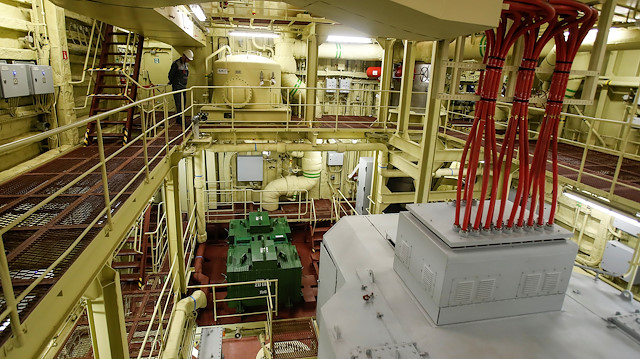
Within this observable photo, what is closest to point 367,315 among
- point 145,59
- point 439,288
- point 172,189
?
point 439,288

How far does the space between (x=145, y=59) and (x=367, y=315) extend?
11275mm

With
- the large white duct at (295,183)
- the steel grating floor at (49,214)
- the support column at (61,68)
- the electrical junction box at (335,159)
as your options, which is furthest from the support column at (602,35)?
the electrical junction box at (335,159)

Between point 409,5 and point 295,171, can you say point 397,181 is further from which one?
point 409,5

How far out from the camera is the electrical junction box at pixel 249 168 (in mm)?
11984

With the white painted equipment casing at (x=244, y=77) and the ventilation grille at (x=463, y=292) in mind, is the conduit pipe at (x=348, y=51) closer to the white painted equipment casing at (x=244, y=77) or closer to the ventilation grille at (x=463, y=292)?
the white painted equipment casing at (x=244, y=77)

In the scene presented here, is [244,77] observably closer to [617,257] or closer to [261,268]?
[261,268]

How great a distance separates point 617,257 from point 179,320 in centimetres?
861

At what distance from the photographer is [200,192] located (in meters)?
9.59

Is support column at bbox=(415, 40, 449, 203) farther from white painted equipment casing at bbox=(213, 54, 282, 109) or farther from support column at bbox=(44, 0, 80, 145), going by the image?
support column at bbox=(44, 0, 80, 145)

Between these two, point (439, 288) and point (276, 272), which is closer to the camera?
point (439, 288)

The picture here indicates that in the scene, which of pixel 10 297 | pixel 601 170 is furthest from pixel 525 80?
pixel 601 170

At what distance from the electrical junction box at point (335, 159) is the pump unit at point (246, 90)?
407 cm

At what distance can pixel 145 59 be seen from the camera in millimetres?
11125

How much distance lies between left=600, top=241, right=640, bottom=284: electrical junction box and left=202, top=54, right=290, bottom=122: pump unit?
25.3 feet
